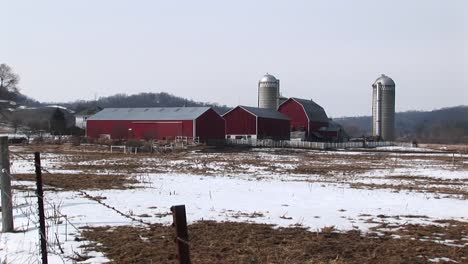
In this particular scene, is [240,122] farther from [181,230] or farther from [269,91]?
[181,230]

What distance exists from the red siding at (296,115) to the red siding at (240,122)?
13.5 meters

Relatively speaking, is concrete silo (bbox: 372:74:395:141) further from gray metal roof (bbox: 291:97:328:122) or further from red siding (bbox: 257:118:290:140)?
red siding (bbox: 257:118:290:140)

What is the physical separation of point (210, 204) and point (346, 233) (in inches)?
180

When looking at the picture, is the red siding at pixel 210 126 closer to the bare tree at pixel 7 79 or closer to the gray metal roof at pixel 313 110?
the gray metal roof at pixel 313 110

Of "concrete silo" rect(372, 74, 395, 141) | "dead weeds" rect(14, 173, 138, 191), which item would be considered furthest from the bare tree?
"dead weeds" rect(14, 173, 138, 191)

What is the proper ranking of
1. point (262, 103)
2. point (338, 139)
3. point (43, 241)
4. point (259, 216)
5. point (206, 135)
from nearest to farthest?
1. point (43, 241)
2. point (259, 216)
3. point (206, 135)
4. point (338, 139)
5. point (262, 103)

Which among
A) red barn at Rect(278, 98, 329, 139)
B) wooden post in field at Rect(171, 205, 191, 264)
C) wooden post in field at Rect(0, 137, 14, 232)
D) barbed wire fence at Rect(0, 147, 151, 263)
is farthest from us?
red barn at Rect(278, 98, 329, 139)

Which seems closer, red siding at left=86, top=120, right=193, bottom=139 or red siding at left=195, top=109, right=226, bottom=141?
red siding at left=86, top=120, right=193, bottom=139

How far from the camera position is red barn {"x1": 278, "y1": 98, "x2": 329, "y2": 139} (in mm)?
84750

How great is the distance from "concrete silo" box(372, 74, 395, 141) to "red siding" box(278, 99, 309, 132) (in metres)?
21.3

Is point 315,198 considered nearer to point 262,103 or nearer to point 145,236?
point 145,236

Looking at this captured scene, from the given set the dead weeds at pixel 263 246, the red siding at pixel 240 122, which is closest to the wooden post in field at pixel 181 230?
the dead weeds at pixel 263 246

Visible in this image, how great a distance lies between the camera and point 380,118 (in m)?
100

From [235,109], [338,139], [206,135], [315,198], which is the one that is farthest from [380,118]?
[315,198]
